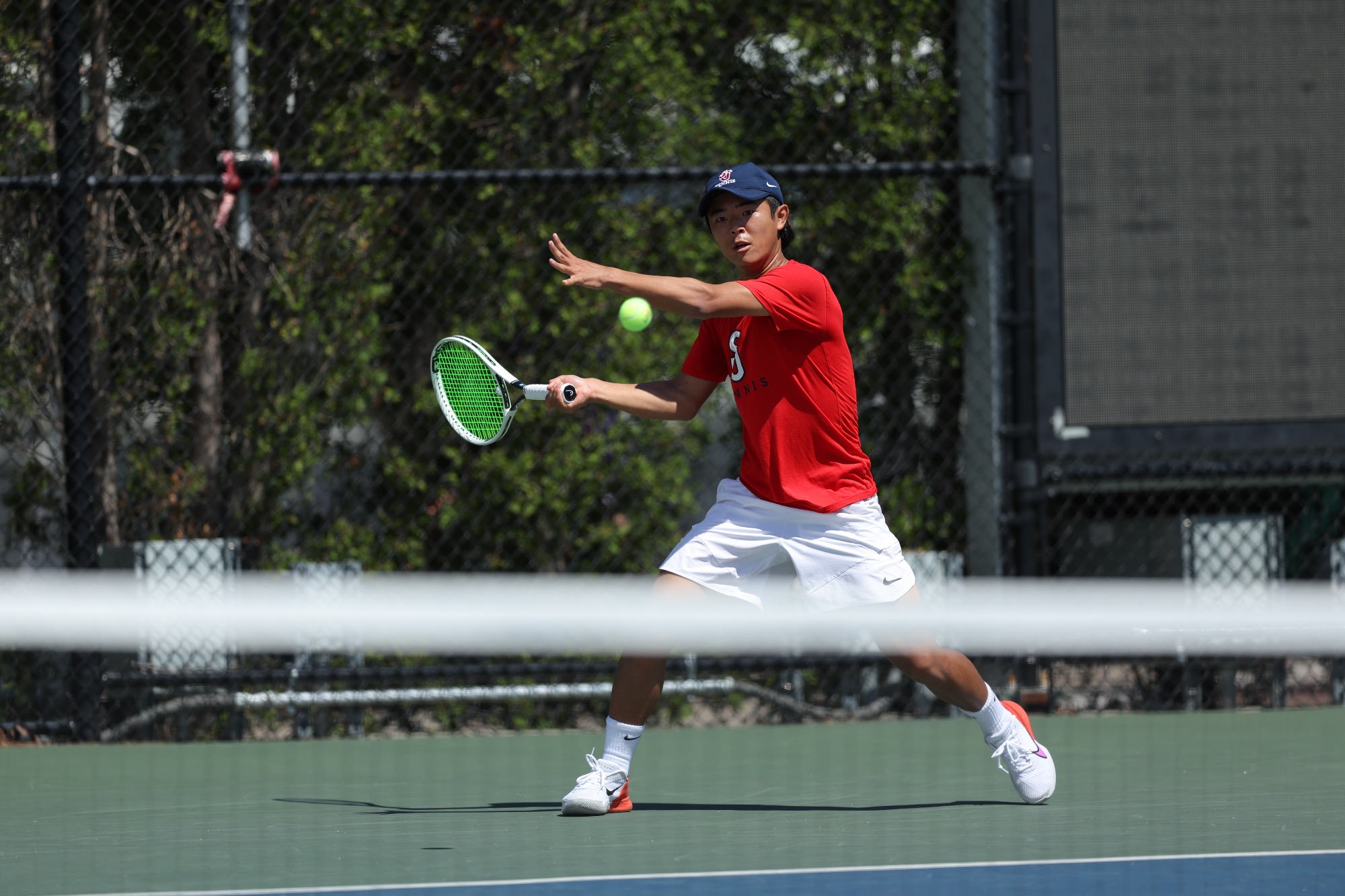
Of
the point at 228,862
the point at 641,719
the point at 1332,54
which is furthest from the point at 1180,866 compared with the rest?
the point at 1332,54

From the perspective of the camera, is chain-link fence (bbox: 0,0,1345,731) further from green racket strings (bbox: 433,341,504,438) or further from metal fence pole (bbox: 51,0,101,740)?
green racket strings (bbox: 433,341,504,438)

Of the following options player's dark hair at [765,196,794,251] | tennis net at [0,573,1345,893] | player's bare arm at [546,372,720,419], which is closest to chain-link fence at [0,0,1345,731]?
tennis net at [0,573,1345,893]

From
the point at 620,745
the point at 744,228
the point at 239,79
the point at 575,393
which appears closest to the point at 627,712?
the point at 620,745

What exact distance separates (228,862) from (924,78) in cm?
441

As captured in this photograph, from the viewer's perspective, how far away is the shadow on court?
464 centimetres

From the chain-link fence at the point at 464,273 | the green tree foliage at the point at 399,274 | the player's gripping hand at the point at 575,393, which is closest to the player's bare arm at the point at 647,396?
the player's gripping hand at the point at 575,393

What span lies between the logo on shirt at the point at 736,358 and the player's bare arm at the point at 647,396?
90 mm

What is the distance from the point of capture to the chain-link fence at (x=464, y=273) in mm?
6621

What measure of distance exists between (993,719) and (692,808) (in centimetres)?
77

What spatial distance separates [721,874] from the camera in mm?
3596

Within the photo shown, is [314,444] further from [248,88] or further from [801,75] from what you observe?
[801,75]

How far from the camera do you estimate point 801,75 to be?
23.5 feet

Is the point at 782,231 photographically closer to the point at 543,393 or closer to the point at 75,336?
the point at 543,393

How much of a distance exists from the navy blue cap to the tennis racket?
64 cm
